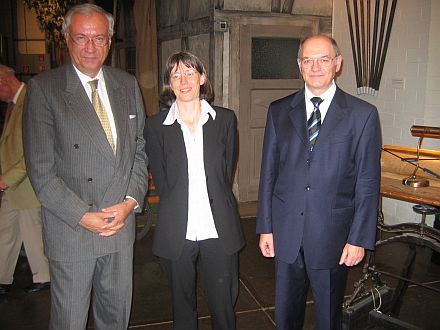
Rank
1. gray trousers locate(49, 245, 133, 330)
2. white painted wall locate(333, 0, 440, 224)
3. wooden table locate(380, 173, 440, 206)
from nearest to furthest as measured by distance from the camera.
Answer: gray trousers locate(49, 245, 133, 330), wooden table locate(380, 173, 440, 206), white painted wall locate(333, 0, 440, 224)

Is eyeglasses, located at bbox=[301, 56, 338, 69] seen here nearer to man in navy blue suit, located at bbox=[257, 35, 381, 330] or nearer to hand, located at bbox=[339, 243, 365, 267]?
man in navy blue suit, located at bbox=[257, 35, 381, 330]

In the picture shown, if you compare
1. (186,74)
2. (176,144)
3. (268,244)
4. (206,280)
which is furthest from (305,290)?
(186,74)

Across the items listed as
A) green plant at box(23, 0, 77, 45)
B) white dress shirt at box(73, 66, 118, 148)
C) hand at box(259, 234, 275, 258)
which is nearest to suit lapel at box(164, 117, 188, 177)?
white dress shirt at box(73, 66, 118, 148)

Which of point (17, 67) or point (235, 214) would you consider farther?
point (17, 67)

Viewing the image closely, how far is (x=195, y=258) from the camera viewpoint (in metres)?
2.16

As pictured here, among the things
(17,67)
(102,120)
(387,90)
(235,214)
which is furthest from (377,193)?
(17,67)

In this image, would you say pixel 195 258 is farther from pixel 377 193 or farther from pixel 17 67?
pixel 17 67

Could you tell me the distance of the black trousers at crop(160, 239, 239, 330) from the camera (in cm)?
211

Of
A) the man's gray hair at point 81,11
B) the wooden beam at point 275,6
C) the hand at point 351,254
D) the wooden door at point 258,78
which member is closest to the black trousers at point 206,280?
the hand at point 351,254

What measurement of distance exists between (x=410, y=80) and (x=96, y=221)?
3.79m

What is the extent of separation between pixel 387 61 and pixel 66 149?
399 cm

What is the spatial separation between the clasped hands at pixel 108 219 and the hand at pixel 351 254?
1.02m

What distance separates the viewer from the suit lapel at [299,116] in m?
1.99

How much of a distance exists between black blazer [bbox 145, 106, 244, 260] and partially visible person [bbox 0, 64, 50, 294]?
140cm
